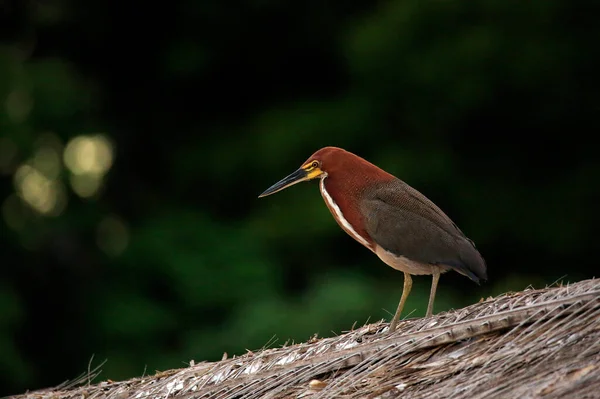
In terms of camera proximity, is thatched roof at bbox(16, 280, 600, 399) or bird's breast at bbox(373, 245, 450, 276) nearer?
thatched roof at bbox(16, 280, 600, 399)

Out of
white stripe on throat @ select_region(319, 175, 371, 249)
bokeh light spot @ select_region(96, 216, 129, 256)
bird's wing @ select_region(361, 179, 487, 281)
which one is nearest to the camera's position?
bird's wing @ select_region(361, 179, 487, 281)

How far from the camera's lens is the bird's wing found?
16.7ft

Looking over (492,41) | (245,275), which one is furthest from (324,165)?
(492,41)

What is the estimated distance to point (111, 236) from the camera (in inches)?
534

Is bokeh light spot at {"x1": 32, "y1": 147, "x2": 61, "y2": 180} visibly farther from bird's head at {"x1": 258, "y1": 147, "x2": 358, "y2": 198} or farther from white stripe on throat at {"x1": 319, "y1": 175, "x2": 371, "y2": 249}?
white stripe on throat at {"x1": 319, "y1": 175, "x2": 371, "y2": 249}

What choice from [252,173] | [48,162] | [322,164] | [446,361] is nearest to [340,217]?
[322,164]

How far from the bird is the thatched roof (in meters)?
0.41

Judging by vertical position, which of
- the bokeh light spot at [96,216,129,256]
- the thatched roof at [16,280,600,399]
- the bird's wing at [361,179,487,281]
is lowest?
the bokeh light spot at [96,216,129,256]

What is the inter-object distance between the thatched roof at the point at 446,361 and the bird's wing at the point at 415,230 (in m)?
0.42

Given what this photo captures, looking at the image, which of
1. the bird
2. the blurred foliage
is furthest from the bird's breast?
the blurred foliage

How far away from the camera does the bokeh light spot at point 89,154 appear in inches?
539

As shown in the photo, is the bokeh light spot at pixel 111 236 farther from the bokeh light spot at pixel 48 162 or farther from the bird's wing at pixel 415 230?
the bird's wing at pixel 415 230

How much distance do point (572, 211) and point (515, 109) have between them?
56.2 inches

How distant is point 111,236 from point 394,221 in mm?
8776
